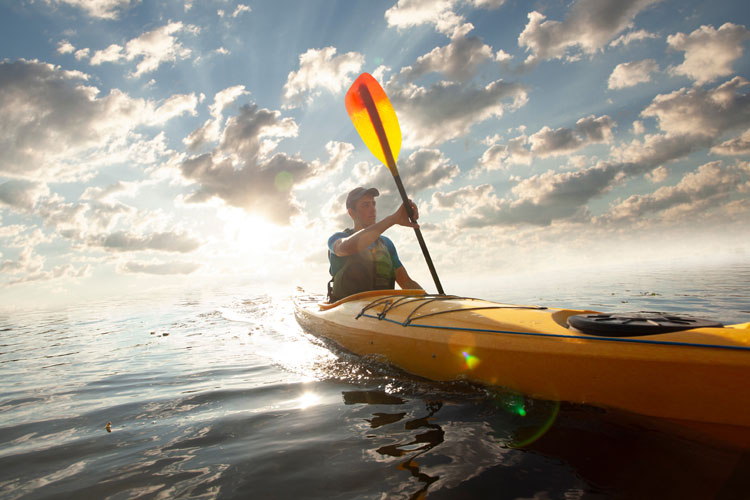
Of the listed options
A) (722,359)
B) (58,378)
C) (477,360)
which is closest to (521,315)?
(477,360)

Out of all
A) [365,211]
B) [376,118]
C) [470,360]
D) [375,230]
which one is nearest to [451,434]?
[470,360]

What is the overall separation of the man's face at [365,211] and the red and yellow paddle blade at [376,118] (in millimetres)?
908

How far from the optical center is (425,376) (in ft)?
10.6

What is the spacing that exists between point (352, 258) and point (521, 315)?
9.50 ft

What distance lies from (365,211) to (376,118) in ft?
5.91

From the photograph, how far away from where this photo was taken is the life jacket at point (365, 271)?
5.47m

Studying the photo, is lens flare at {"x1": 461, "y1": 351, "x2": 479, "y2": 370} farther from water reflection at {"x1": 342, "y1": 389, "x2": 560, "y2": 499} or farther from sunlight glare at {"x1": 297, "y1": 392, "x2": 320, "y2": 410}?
sunlight glare at {"x1": 297, "y1": 392, "x2": 320, "y2": 410}

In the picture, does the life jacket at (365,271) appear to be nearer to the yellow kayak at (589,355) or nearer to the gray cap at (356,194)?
the gray cap at (356,194)

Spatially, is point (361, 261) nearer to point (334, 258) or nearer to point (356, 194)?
point (334, 258)

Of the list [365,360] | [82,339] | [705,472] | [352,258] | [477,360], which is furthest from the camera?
[82,339]

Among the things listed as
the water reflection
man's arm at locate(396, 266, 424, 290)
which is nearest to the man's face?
man's arm at locate(396, 266, 424, 290)

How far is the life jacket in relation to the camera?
5469 mm

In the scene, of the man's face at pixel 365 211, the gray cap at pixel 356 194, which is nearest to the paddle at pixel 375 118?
the gray cap at pixel 356 194

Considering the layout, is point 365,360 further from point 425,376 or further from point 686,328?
point 686,328
